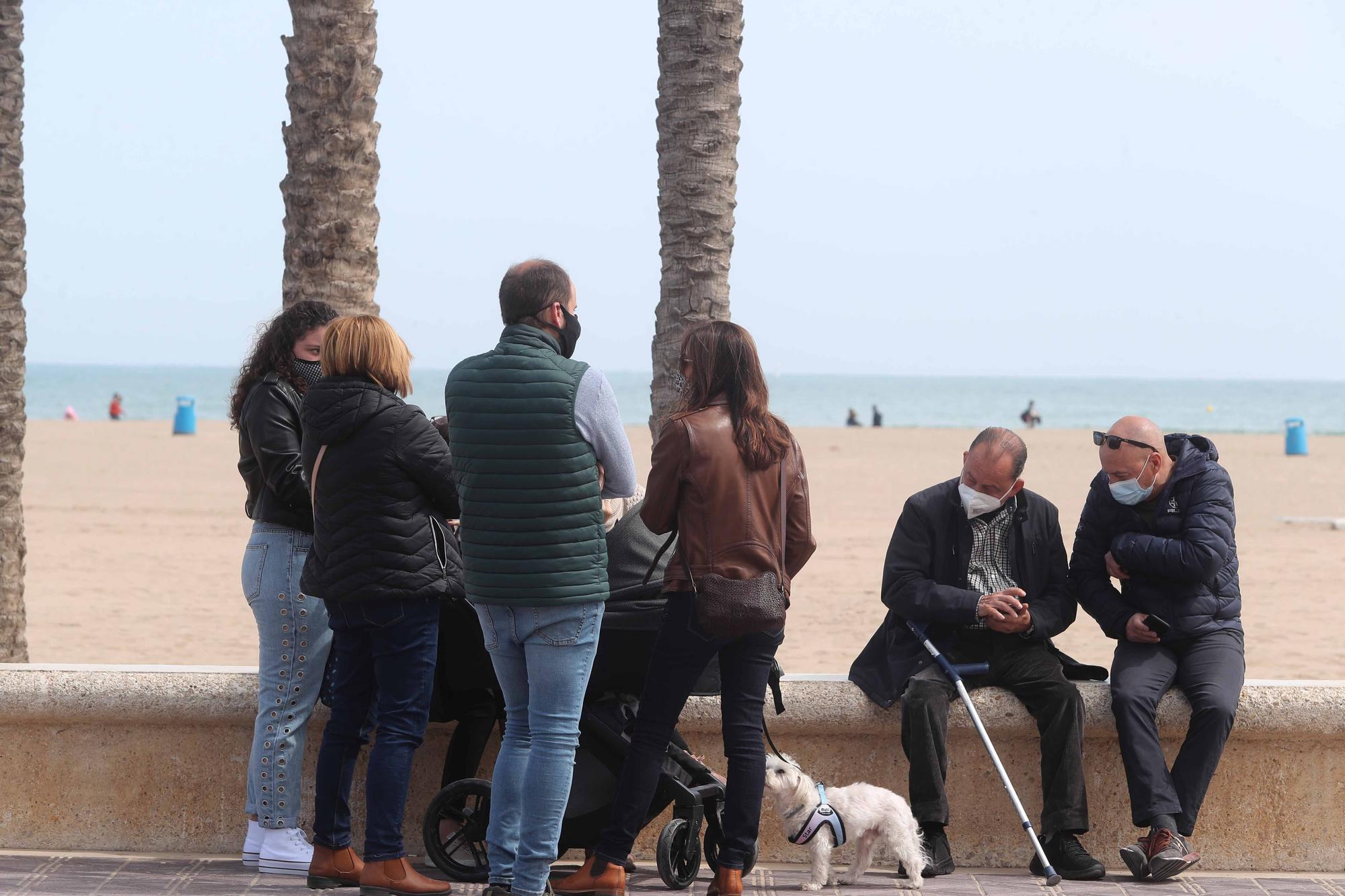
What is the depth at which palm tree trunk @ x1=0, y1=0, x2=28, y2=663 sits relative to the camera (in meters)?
6.89

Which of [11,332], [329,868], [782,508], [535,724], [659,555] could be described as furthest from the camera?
[11,332]

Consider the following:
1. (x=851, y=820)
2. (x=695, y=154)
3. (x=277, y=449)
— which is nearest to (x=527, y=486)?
(x=277, y=449)

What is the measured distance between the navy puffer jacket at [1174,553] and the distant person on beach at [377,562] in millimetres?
2301

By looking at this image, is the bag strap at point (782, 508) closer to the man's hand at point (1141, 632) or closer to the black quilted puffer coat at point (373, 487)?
the black quilted puffer coat at point (373, 487)

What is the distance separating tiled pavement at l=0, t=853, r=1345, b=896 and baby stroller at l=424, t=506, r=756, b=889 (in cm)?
13

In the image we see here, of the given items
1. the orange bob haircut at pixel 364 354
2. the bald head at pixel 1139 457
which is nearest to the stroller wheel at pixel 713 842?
the orange bob haircut at pixel 364 354

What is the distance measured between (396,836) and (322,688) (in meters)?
0.69

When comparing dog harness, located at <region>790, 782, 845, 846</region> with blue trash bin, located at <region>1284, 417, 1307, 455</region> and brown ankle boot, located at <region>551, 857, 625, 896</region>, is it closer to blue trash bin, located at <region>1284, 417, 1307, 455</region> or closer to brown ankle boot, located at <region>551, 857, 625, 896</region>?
brown ankle boot, located at <region>551, 857, 625, 896</region>

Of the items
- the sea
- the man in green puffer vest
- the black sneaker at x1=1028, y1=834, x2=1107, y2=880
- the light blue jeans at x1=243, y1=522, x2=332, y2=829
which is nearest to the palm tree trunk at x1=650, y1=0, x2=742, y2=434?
the light blue jeans at x1=243, y1=522, x2=332, y2=829

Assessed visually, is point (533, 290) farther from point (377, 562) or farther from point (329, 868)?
point (329, 868)

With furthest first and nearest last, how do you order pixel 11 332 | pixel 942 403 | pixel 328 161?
pixel 942 403, pixel 11 332, pixel 328 161

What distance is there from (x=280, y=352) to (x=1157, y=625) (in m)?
3.11

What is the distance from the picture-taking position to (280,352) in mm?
4539

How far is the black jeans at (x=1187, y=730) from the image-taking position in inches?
181
